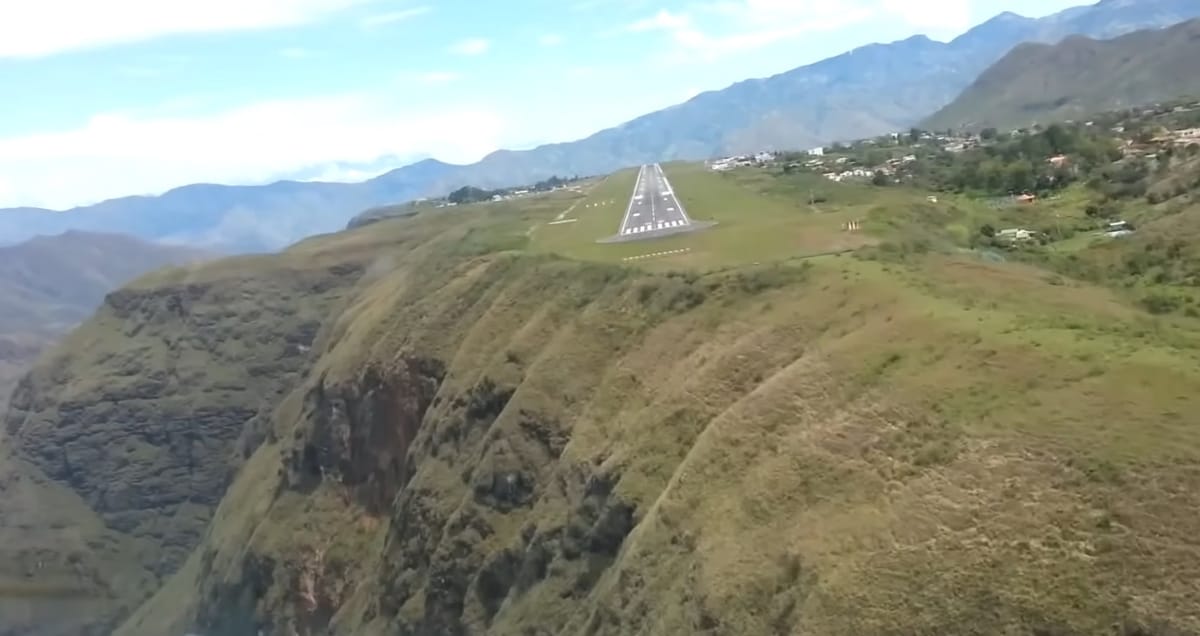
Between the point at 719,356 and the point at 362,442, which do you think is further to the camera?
the point at 362,442

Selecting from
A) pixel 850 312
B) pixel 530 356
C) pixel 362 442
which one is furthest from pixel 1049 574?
pixel 362 442

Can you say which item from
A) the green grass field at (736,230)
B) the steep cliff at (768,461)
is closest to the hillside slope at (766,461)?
the steep cliff at (768,461)

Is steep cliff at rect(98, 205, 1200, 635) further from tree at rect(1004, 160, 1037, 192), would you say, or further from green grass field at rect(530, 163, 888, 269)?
tree at rect(1004, 160, 1037, 192)

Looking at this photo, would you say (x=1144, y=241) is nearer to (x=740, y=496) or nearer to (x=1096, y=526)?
(x=740, y=496)

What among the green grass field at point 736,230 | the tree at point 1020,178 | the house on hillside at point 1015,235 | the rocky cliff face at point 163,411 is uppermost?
the green grass field at point 736,230

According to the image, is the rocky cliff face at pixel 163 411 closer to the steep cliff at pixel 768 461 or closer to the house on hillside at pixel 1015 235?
the steep cliff at pixel 768 461

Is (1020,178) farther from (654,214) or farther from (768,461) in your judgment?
Answer: (768,461)

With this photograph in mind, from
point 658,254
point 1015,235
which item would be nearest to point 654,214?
point 658,254
